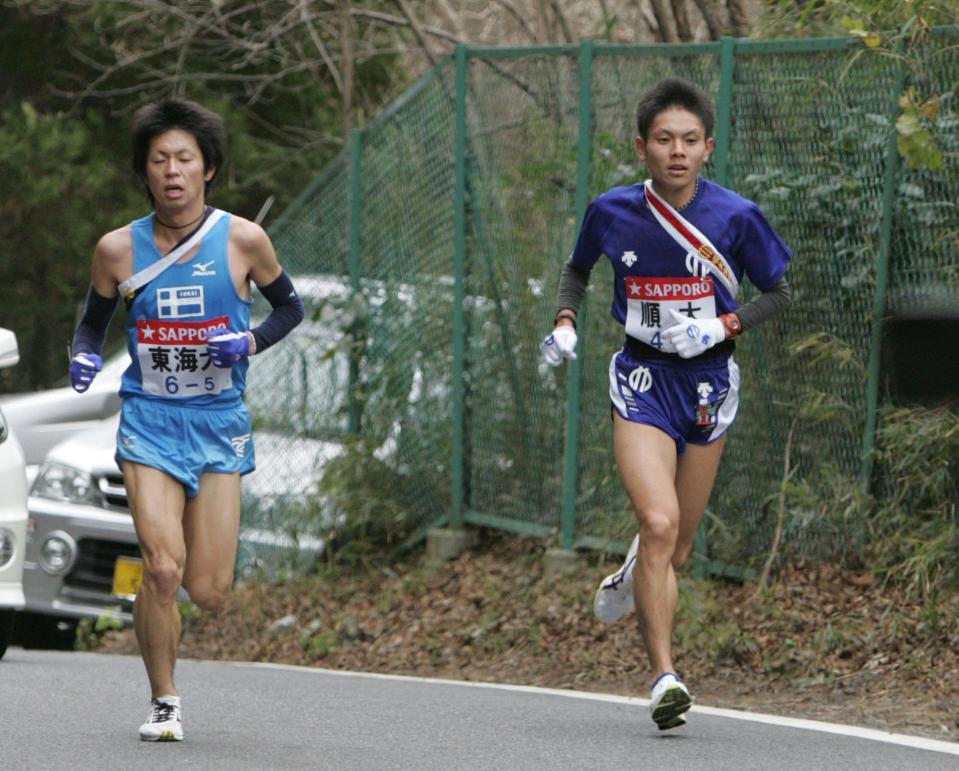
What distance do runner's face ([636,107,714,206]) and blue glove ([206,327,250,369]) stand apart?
4.84 feet

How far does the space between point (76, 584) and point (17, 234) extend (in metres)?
9.53

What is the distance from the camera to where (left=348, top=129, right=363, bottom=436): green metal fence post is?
466 inches

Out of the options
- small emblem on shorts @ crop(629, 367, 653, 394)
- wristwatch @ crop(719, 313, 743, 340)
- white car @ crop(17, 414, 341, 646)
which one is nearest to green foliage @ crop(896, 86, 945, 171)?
wristwatch @ crop(719, 313, 743, 340)

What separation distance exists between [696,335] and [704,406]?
0.31 metres

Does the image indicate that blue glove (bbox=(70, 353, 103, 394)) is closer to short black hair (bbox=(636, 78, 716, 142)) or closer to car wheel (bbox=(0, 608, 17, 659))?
short black hair (bbox=(636, 78, 716, 142))

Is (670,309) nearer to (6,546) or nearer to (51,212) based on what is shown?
(6,546)

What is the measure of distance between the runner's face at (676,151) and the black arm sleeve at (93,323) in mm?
1823

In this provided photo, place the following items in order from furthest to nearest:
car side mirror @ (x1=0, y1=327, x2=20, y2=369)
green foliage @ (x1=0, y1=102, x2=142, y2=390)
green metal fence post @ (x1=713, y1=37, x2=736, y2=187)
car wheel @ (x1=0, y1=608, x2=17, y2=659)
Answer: green foliage @ (x1=0, y1=102, x2=142, y2=390) < green metal fence post @ (x1=713, y1=37, x2=736, y2=187) < car wheel @ (x1=0, y1=608, x2=17, y2=659) < car side mirror @ (x1=0, y1=327, x2=20, y2=369)

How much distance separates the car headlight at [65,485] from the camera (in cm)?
1094

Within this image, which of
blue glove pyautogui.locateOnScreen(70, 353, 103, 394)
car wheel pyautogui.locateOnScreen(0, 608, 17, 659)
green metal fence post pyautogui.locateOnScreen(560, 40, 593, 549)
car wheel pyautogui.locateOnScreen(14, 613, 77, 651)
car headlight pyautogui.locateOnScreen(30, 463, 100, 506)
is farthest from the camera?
car wheel pyautogui.locateOnScreen(14, 613, 77, 651)

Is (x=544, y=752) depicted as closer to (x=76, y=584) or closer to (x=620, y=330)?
(x=620, y=330)

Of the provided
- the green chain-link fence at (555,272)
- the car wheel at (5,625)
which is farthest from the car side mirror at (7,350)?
the green chain-link fence at (555,272)

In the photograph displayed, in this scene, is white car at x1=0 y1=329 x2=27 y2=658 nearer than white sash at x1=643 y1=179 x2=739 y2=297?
No

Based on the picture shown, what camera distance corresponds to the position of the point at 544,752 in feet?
19.4
